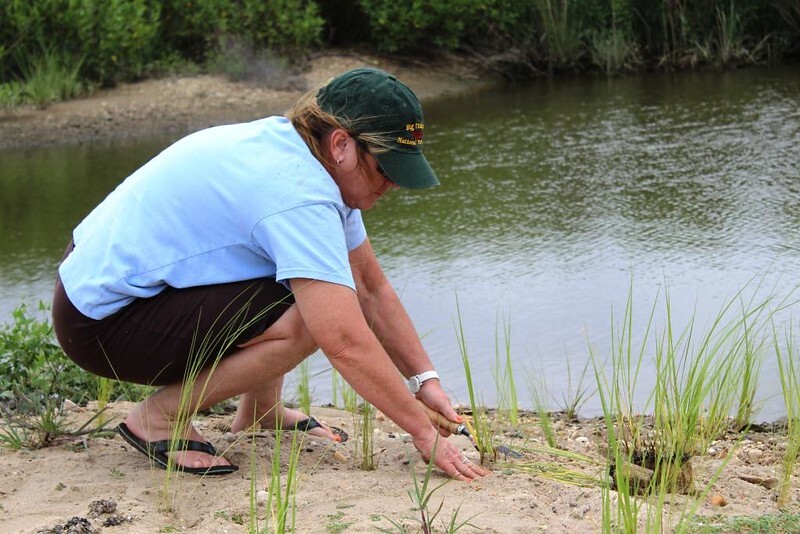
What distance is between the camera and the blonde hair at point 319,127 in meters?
2.68

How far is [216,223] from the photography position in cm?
268

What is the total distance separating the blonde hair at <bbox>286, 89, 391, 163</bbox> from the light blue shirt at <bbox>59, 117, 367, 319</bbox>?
0.03m

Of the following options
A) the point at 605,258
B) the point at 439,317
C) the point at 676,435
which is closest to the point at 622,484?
the point at 676,435

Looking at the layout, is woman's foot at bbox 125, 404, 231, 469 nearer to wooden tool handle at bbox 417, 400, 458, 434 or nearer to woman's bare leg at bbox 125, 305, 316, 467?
woman's bare leg at bbox 125, 305, 316, 467

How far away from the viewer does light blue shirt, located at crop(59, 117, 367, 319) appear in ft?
8.48

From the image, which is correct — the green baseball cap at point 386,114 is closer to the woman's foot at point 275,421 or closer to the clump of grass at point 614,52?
the woman's foot at point 275,421

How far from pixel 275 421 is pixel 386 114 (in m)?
1.06

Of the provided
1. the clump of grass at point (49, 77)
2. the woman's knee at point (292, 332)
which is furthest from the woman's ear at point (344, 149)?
the clump of grass at point (49, 77)

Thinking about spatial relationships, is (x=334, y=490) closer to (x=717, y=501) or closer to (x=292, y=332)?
(x=292, y=332)

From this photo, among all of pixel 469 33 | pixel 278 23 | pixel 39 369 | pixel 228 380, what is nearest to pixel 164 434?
pixel 228 380

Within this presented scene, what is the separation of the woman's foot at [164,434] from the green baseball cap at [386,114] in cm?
90

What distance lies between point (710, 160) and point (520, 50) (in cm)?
500

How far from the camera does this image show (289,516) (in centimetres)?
253

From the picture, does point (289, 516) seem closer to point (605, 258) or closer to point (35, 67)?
point (605, 258)
